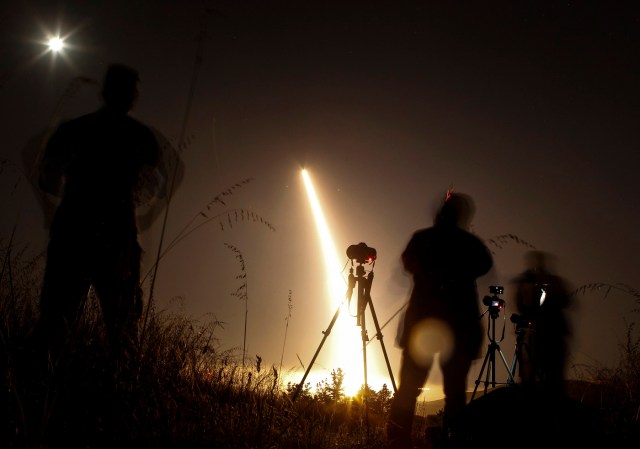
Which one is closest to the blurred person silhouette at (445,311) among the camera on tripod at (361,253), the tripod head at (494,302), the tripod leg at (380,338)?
the tripod leg at (380,338)

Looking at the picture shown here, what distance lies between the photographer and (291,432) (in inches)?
104

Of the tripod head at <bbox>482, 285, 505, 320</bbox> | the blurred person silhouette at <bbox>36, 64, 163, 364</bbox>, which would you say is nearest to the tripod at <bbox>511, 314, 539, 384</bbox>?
the tripod head at <bbox>482, 285, 505, 320</bbox>

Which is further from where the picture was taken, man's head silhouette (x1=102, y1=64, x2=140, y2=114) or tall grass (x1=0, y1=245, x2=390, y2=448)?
man's head silhouette (x1=102, y1=64, x2=140, y2=114)

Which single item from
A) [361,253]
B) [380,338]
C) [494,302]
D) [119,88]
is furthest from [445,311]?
[119,88]

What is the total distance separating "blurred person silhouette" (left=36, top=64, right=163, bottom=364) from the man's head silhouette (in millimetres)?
166

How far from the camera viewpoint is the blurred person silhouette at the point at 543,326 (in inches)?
223

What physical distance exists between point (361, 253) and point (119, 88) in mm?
2390

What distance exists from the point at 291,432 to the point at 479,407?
1.03m

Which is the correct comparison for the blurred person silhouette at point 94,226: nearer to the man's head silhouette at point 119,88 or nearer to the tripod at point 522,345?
Result: the man's head silhouette at point 119,88

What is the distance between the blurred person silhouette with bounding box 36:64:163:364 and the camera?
2.71 m

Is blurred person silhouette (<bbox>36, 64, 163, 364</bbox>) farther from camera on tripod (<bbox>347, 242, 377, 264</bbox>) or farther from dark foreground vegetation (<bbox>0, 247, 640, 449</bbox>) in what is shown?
camera on tripod (<bbox>347, 242, 377, 264</bbox>)

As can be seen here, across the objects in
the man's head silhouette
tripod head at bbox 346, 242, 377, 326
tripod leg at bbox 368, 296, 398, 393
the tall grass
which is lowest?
the tall grass

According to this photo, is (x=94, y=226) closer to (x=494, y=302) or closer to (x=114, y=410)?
(x=114, y=410)

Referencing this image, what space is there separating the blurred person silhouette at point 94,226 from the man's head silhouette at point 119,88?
6.5 inches
